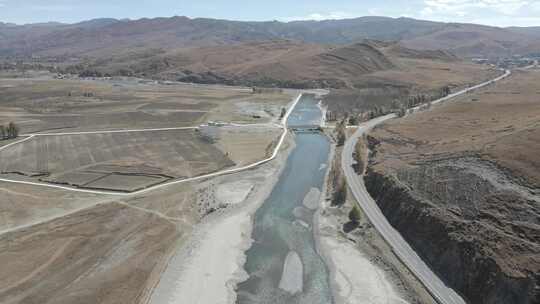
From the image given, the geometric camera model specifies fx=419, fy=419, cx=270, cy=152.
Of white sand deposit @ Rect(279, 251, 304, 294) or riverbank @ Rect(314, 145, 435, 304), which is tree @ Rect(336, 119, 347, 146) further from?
white sand deposit @ Rect(279, 251, 304, 294)

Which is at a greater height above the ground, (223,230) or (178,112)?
(178,112)

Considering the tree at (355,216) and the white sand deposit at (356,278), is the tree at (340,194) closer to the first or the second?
the tree at (355,216)

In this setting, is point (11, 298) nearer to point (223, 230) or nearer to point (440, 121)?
point (223, 230)

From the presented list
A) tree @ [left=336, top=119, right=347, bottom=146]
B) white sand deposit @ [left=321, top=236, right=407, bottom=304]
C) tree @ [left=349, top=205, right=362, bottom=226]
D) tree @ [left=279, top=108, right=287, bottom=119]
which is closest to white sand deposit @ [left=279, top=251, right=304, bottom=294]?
white sand deposit @ [left=321, top=236, right=407, bottom=304]

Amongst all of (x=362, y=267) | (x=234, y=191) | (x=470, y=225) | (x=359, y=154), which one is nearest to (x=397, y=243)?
(x=362, y=267)

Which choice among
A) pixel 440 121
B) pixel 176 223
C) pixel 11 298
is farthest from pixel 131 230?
pixel 440 121

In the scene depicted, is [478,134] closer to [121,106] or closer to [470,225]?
[470,225]

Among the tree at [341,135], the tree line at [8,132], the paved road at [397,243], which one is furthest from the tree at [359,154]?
the tree line at [8,132]
